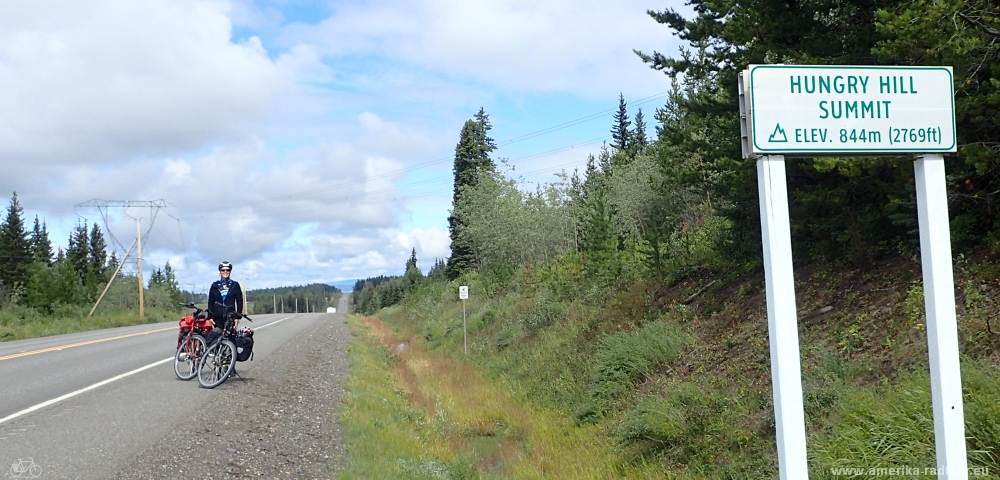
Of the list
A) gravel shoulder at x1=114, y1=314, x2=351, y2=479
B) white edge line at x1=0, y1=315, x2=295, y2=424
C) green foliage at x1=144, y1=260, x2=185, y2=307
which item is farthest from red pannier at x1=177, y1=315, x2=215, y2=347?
green foliage at x1=144, y1=260, x2=185, y2=307

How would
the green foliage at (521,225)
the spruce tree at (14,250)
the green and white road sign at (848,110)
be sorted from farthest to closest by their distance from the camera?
the spruce tree at (14,250) < the green foliage at (521,225) < the green and white road sign at (848,110)

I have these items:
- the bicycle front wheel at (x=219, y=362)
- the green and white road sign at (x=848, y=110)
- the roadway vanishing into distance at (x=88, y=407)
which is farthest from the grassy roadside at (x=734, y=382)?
the roadway vanishing into distance at (x=88, y=407)

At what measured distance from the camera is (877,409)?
6.41 meters

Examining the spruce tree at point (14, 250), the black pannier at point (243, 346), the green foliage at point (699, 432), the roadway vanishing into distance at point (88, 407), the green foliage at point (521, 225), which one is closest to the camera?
the roadway vanishing into distance at point (88, 407)

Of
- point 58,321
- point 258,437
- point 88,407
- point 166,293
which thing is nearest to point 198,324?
point 88,407

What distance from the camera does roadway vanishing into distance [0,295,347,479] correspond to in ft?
21.7

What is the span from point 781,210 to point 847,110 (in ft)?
2.27

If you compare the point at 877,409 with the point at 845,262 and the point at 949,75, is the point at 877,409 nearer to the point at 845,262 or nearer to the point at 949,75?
the point at 949,75

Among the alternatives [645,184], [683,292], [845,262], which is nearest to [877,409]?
[845,262]

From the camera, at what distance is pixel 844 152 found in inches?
151

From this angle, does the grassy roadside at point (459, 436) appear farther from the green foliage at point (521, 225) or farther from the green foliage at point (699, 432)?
the green foliage at point (521, 225)

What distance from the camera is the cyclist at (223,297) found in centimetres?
1112

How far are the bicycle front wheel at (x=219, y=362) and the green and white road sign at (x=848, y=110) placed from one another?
9331 millimetres

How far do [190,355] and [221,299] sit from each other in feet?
3.40
